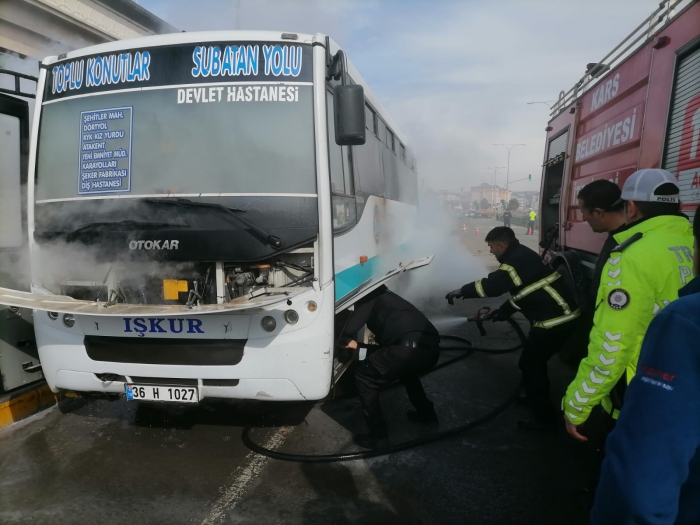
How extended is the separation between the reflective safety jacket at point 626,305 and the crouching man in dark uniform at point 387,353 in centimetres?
176

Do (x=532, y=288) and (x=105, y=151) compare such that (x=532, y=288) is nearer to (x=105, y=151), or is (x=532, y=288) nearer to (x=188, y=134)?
(x=188, y=134)

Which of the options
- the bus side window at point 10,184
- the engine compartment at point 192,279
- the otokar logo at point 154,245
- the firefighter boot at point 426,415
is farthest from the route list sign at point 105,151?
the firefighter boot at point 426,415

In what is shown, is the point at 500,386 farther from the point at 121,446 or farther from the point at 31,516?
the point at 31,516

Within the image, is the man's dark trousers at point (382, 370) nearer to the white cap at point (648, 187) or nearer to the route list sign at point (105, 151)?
the white cap at point (648, 187)

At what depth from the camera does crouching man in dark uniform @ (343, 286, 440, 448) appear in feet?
13.0

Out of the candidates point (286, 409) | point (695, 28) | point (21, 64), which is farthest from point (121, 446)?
point (695, 28)

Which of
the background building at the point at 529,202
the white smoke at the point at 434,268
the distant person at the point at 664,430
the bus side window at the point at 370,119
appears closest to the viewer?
the distant person at the point at 664,430

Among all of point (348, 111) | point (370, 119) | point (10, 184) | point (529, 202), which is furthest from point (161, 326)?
point (529, 202)

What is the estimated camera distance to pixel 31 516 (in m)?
3.11

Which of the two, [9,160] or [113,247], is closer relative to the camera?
[113,247]

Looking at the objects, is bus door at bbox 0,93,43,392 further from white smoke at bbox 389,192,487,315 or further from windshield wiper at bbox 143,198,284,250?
white smoke at bbox 389,192,487,315

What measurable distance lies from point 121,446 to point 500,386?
3.68 m

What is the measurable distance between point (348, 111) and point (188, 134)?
120cm

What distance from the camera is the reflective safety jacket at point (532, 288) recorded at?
14.1 ft
